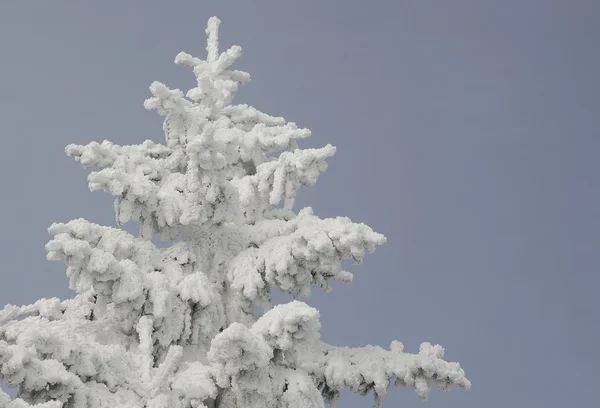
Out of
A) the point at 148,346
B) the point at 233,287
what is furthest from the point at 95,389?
the point at 233,287

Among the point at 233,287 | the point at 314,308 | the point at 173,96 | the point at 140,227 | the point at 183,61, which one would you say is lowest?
the point at 314,308

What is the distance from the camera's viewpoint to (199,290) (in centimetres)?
686

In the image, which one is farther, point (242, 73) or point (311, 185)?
point (242, 73)

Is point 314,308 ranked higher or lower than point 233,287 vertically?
lower

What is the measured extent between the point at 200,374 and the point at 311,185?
7.58 feet

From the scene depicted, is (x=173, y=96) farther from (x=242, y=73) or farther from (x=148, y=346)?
(x=148, y=346)

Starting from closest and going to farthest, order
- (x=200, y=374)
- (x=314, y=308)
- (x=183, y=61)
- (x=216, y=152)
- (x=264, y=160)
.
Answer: (x=314, y=308) < (x=200, y=374) < (x=216, y=152) < (x=264, y=160) < (x=183, y=61)

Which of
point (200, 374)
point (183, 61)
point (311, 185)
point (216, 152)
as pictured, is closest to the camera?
point (200, 374)

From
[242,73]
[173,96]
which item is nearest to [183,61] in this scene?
[242,73]

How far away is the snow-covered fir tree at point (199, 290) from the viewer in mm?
5695

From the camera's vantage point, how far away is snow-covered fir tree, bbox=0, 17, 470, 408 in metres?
5.70

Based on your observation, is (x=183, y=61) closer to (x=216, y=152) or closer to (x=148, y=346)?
(x=216, y=152)

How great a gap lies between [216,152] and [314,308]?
6.27ft

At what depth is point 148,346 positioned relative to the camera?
21.0 feet
